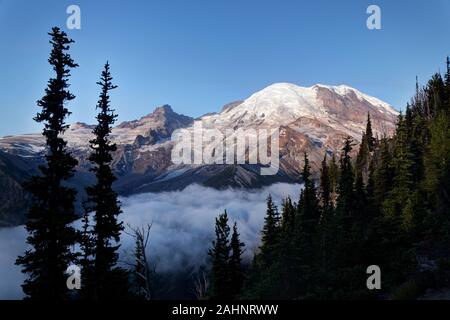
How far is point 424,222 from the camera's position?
39938mm

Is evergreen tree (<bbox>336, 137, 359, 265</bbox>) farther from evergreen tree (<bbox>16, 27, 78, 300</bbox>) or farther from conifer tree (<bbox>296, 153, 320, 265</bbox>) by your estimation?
evergreen tree (<bbox>16, 27, 78, 300</bbox>)

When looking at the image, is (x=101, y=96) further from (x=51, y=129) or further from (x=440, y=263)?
(x=440, y=263)

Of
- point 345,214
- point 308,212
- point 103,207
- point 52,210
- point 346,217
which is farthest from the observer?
point 308,212

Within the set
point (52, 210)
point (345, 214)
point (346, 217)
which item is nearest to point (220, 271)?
point (346, 217)

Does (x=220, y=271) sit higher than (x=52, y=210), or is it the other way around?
(x=52, y=210)

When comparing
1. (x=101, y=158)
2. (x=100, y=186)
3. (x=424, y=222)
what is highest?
(x=101, y=158)

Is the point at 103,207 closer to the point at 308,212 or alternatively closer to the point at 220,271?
the point at 220,271

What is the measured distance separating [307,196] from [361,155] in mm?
41739

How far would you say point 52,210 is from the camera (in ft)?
80.9

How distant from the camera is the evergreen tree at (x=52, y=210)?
24.5 meters

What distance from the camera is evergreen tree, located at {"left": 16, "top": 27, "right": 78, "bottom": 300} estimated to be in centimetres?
2447

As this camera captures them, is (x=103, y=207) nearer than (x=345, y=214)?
Yes

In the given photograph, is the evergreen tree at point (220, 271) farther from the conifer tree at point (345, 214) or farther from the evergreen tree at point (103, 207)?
the evergreen tree at point (103, 207)

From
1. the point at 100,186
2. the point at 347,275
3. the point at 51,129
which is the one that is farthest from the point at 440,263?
the point at 51,129
